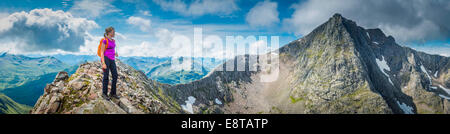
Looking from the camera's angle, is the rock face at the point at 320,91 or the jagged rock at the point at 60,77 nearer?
the jagged rock at the point at 60,77

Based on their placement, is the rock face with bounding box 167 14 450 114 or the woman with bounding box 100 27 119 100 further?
the rock face with bounding box 167 14 450 114

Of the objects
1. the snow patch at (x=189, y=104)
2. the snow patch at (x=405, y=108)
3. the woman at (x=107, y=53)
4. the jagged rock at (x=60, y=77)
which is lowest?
the snow patch at (x=405, y=108)

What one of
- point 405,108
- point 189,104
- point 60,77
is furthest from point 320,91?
point 60,77

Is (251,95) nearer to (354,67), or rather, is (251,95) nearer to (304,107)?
(304,107)

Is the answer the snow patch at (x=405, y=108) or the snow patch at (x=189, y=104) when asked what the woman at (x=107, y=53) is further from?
the snow patch at (x=405, y=108)

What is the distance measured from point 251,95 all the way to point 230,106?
31.5 meters

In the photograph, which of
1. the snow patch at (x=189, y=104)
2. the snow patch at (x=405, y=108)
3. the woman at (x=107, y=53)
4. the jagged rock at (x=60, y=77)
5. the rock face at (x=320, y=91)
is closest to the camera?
the woman at (x=107, y=53)

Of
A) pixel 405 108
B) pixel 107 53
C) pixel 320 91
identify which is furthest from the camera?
pixel 405 108

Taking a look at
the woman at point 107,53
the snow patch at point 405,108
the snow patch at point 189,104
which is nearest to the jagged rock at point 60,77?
the woman at point 107,53

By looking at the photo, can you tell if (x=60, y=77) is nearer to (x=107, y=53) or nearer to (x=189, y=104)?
(x=107, y=53)

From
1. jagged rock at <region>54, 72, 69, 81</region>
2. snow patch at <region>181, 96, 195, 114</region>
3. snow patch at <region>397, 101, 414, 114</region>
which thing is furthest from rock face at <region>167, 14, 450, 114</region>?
jagged rock at <region>54, 72, 69, 81</region>

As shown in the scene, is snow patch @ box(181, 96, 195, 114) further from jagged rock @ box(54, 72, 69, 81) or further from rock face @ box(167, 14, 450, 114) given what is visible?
jagged rock @ box(54, 72, 69, 81)
